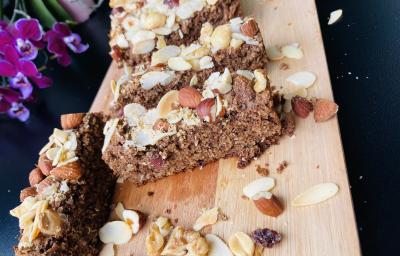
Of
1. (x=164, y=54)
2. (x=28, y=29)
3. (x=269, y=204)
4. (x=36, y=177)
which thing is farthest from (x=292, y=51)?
(x=28, y=29)

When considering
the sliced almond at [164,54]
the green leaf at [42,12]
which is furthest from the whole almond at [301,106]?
the green leaf at [42,12]

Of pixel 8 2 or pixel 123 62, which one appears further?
pixel 8 2

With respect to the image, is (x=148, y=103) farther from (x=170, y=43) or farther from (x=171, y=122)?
(x=170, y=43)

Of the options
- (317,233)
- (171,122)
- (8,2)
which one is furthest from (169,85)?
(8,2)

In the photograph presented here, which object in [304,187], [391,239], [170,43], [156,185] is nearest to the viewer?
[391,239]

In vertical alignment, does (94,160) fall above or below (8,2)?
below

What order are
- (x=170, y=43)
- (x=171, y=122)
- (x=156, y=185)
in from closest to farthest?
1. (x=171, y=122)
2. (x=156, y=185)
3. (x=170, y=43)

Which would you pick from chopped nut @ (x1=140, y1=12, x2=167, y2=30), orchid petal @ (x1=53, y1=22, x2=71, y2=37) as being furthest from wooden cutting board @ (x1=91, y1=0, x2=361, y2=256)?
orchid petal @ (x1=53, y1=22, x2=71, y2=37)

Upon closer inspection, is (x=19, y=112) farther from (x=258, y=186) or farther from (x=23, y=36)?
(x=258, y=186)
